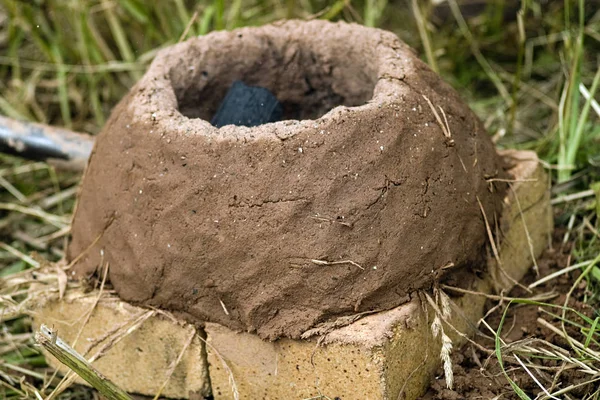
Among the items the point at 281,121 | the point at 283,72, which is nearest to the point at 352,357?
the point at 281,121

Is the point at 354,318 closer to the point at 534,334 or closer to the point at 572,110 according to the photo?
the point at 534,334

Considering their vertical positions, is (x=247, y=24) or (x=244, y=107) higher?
(x=244, y=107)

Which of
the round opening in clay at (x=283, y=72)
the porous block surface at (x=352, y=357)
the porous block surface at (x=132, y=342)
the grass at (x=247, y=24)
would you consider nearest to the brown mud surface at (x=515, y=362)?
the porous block surface at (x=352, y=357)

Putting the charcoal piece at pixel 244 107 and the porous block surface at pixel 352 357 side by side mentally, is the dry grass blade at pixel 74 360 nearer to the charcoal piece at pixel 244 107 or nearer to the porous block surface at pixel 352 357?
the porous block surface at pixel 352 357

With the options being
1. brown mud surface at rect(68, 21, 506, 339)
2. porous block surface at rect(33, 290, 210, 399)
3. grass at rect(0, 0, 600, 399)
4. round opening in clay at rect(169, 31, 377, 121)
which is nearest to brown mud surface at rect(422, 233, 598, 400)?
brown mud surface at rect(68, 21, 506, 339)

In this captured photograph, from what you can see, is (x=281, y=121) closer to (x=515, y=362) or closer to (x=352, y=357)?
(x=352, y=357)

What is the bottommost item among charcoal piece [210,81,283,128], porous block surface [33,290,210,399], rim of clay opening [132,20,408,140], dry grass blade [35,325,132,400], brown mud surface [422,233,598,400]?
brown mud surface [422,233,598,400]

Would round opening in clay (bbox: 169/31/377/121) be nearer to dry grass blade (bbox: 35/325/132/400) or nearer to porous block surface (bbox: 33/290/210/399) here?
porous block surface (bbox: 33/290/210/399)
